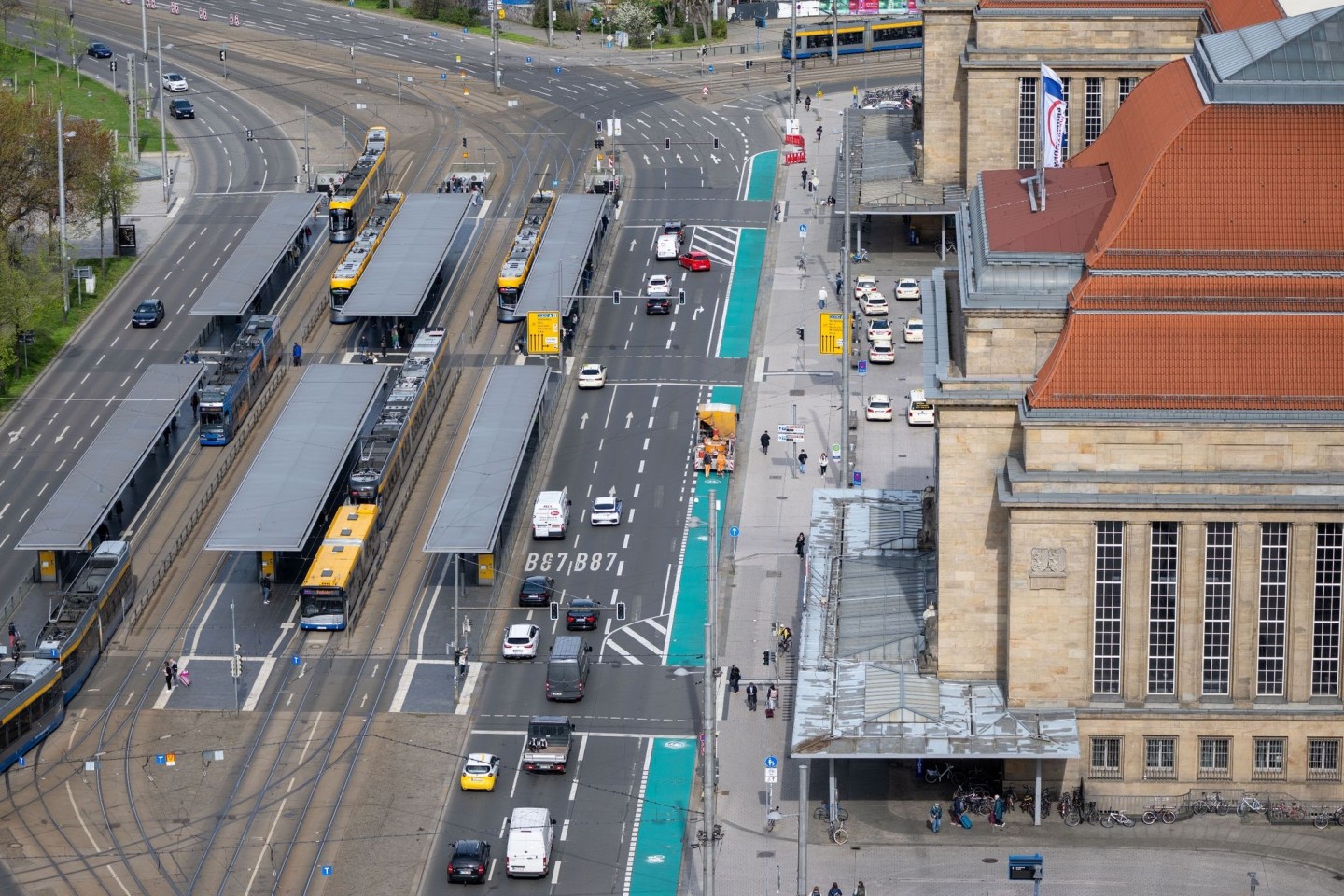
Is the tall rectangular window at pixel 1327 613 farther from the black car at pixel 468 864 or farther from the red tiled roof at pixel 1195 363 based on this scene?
the black car at pixel 468 864

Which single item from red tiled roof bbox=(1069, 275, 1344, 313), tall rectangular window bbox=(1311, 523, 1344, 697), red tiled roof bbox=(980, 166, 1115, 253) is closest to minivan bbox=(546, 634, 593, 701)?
red tiled roof bbox=(980, 166, 1115, 253)

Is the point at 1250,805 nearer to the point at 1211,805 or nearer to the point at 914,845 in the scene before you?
the point at 1211,805

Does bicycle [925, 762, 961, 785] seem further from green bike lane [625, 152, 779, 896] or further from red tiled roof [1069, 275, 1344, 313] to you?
red tiled roof [1069, 275, 1344, 313]

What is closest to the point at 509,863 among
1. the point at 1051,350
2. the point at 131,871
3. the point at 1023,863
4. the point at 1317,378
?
the point at 131,871

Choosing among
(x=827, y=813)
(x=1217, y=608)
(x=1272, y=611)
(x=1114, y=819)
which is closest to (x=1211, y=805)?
(x=1114, y=819)

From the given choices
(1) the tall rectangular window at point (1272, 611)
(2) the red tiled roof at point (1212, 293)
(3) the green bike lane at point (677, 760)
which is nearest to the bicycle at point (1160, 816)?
(1) the tall rectangular window at point (1272, 611)

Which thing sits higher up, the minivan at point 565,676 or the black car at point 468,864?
the minivan at point 565,676
